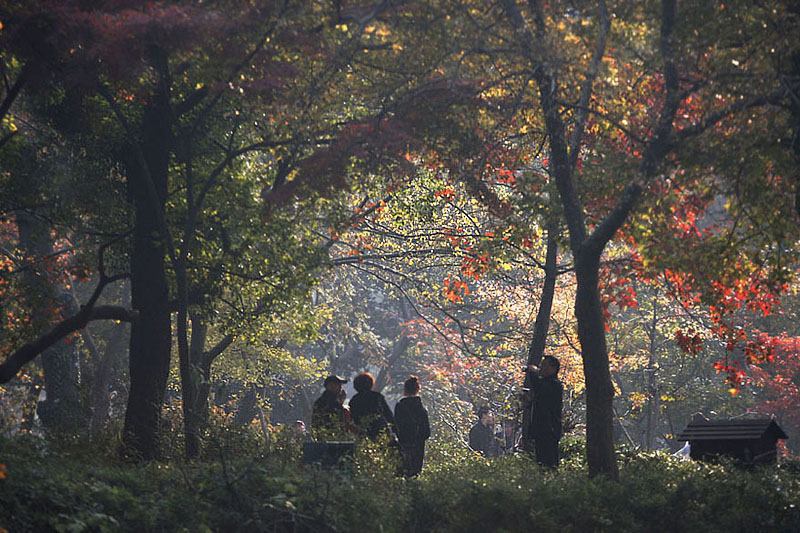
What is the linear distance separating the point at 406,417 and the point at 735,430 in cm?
446

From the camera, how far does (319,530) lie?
26.9 ft

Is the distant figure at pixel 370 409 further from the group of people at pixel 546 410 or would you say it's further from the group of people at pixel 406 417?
the group of people at pixel 546 410

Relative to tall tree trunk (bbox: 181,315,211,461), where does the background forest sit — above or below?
above

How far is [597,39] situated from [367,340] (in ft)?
81.6

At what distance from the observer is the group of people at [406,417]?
487 inches

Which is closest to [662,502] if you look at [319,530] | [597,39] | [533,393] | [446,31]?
[533,393]

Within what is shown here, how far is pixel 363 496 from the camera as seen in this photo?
8.73 m

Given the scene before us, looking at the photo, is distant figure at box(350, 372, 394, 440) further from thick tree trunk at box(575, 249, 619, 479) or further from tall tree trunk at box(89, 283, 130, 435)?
tall tree trunk at box(89, 283, 130, 435)

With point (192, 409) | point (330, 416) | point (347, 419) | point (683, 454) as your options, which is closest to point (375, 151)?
point (330, 416)

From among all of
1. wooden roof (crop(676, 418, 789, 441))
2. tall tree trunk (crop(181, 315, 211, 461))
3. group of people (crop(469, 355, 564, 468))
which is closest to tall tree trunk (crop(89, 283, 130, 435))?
tall tree trunk (crop(181, 315, 211, 461))

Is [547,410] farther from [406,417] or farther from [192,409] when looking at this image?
[192,409]

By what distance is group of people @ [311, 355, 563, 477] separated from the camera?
40.6 feet

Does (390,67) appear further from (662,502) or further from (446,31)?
(662,502)

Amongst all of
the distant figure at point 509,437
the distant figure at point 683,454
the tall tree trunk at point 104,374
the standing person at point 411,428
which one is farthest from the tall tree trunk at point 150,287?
the tall tree trunk at point 104,374
